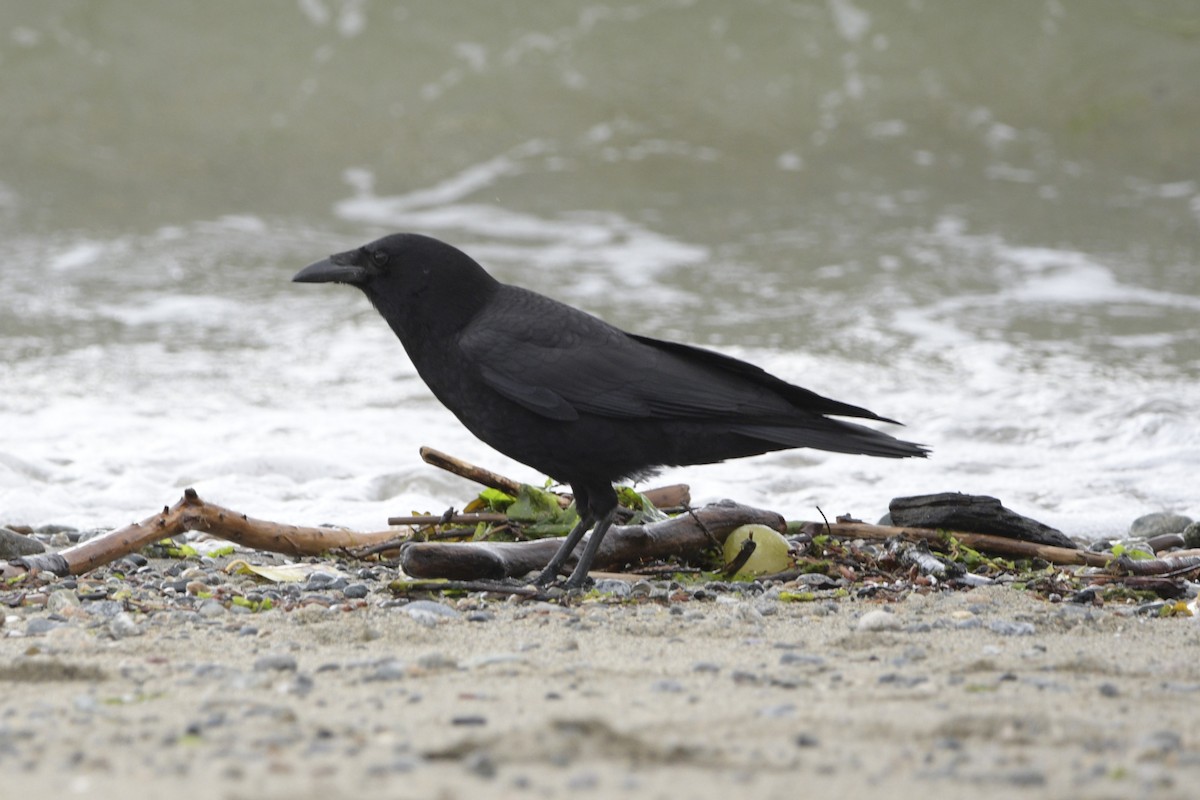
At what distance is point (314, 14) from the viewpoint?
2134cm

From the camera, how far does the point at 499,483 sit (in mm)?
5023

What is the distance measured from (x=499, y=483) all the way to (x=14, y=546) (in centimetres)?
173

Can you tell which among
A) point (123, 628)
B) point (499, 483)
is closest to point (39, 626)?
point (123, 628)

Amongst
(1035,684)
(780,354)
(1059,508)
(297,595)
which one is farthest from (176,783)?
(780,354)

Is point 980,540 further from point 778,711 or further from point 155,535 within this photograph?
point 155,535

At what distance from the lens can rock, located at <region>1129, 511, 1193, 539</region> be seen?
559 cm

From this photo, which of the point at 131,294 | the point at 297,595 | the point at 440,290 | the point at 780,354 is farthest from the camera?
the point at 131,294

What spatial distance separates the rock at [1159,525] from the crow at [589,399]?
1958 millimetres

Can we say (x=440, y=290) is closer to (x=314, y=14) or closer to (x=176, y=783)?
(x=176, y=783)

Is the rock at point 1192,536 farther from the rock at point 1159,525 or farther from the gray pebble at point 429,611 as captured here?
the gray pebble at point 429,611

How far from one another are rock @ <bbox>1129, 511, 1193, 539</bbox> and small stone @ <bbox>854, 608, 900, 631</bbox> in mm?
2452

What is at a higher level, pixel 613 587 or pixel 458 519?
pixel 458 519

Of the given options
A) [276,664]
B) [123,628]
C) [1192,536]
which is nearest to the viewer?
[276,664]

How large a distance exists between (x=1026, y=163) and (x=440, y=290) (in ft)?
50.9
